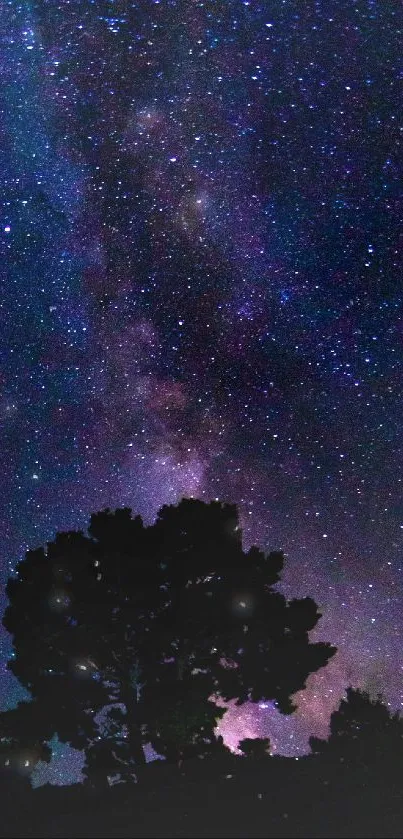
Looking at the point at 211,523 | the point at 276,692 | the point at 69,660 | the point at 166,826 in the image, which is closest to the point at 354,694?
the point at 276,692

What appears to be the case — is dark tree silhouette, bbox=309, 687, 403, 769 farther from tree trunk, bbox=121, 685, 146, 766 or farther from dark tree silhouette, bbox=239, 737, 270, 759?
tree trunk, bbox=121, 685, 146, 766

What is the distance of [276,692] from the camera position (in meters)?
23.8

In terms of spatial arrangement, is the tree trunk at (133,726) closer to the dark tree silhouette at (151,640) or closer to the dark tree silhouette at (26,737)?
the dark tree silhouette at (151,640)

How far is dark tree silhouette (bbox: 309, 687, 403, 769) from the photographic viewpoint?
22266mm

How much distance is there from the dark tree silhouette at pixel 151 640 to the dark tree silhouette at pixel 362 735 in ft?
9.93

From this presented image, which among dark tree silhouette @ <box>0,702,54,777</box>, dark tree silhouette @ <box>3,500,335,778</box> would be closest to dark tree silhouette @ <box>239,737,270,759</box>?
dark tree silhouette @ <box>3,500,335,778</box>

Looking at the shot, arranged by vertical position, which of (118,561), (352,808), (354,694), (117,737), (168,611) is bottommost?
(354,694)

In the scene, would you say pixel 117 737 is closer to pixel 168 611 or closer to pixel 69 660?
pixel 69 660

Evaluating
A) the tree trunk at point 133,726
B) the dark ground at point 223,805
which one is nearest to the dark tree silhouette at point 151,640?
the tree trunk at point 133,726

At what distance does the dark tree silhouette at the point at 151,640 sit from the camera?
2344cm

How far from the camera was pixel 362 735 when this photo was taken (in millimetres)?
28938

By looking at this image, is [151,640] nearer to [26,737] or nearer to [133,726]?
[133,726]

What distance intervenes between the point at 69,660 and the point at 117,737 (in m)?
3.16

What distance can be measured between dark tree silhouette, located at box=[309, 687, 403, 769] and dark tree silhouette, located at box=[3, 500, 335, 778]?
303 cm
